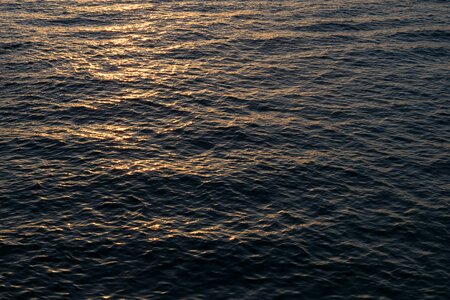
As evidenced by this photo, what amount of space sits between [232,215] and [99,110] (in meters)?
28.7

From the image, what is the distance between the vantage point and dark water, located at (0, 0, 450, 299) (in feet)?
151

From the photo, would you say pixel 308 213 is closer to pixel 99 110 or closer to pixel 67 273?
pixel 67 273

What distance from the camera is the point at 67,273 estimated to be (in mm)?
45438

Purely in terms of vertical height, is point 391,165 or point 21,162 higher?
point 21,162

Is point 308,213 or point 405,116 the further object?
point 405,116

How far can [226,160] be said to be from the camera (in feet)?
205

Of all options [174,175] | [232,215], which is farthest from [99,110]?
[232,215]

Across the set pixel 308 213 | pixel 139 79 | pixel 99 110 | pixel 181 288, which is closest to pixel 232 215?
pixel 308 213

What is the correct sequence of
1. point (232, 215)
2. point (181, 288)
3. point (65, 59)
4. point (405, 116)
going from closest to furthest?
point (181, 288), point (232, 215), point (405, 116), point (65, 59)

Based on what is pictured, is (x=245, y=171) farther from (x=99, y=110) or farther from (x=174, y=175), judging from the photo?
(x=99, y=110)

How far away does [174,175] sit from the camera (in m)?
59.2

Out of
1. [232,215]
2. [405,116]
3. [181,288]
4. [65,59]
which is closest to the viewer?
[181,288]

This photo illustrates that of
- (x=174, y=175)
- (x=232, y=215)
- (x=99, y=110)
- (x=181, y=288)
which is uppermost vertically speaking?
(x=99, y=110)

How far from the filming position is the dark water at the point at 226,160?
151ft
